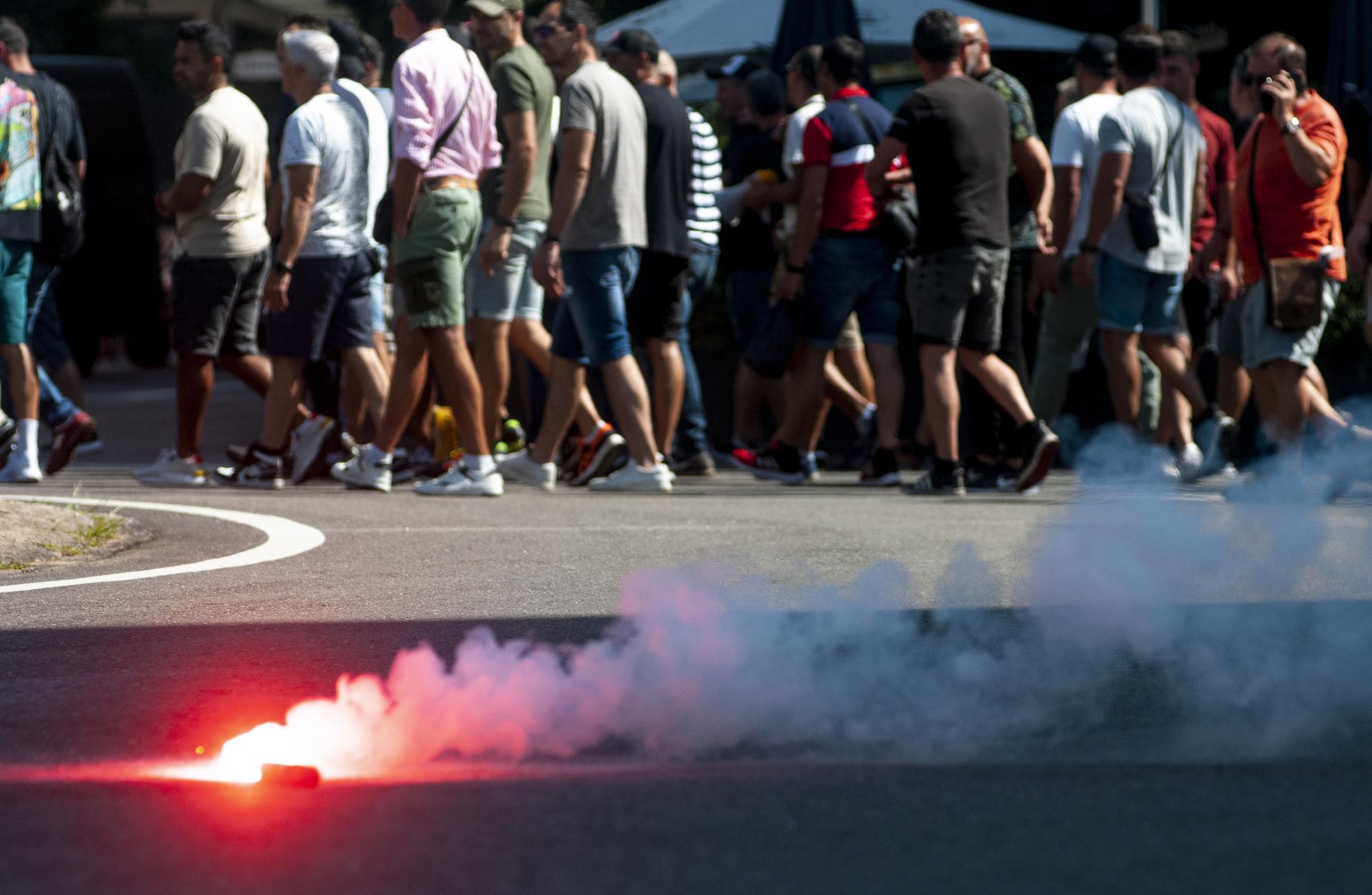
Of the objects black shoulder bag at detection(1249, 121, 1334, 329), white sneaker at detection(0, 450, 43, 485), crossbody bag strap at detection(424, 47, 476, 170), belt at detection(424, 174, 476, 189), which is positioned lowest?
white sneaker at detection(0, 450, 43, 485)

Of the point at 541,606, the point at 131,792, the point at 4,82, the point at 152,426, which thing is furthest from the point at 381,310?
the point at 131,792

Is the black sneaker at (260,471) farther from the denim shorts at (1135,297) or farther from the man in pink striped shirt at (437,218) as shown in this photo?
the denim shorts at (1135,297)

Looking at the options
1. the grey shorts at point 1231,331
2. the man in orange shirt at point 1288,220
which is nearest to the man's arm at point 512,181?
the man in orange shirt at point 1288,220

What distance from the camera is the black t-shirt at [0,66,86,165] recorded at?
8898mm

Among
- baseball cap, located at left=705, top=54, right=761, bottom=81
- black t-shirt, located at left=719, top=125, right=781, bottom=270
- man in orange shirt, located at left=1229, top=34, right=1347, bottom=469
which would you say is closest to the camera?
man in orange shirt, located at left=1229, top=34, right=1347, bottom=469

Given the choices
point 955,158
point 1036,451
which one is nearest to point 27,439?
point 955,158

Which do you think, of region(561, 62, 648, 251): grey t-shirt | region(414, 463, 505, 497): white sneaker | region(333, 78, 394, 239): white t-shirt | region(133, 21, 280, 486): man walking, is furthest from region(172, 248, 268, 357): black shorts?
region(561, 62, 648, 251): grey t-shirt

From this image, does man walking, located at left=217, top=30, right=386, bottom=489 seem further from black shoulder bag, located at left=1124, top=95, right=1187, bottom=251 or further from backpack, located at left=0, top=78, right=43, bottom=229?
black shoulder bag, located at left=1124, top=95, right=1187, bottom=251

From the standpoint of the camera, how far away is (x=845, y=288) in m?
9.09

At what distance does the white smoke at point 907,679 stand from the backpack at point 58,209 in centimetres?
487

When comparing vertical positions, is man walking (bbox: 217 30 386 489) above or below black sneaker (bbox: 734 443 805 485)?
above

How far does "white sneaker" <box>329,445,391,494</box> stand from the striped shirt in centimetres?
209

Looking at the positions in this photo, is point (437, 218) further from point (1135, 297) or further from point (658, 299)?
point (1135, 297)

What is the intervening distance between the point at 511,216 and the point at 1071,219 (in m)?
2.54
